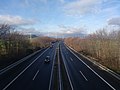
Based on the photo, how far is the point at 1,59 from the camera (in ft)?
138

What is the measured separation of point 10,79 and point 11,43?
2983cm

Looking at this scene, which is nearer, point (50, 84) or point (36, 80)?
point (50, 84)

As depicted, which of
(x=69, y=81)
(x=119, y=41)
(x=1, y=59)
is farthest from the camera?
(x=119, y=41)

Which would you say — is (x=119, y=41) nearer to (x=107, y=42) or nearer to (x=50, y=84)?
(x=107, y=42)

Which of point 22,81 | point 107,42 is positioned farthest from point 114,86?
point 107,42

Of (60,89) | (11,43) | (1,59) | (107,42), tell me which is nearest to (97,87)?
(60,89)

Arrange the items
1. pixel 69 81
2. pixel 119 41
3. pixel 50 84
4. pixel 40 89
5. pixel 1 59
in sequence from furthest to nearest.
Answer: pixel 119 41, pixel 1 59, pixel 69 81, pixel 50 84, pixel 40 89

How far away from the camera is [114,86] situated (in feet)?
74.2

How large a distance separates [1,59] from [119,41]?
25.4 m

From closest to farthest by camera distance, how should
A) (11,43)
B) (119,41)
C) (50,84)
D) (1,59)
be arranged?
(50,84)
(1,59)
(119,41)
(11,43)

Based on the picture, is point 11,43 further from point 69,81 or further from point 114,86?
point 114,86

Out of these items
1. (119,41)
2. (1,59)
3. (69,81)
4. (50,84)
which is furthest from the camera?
(119,41)

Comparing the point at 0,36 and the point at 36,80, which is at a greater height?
the point at 0,36

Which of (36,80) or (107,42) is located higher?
(107,42)
